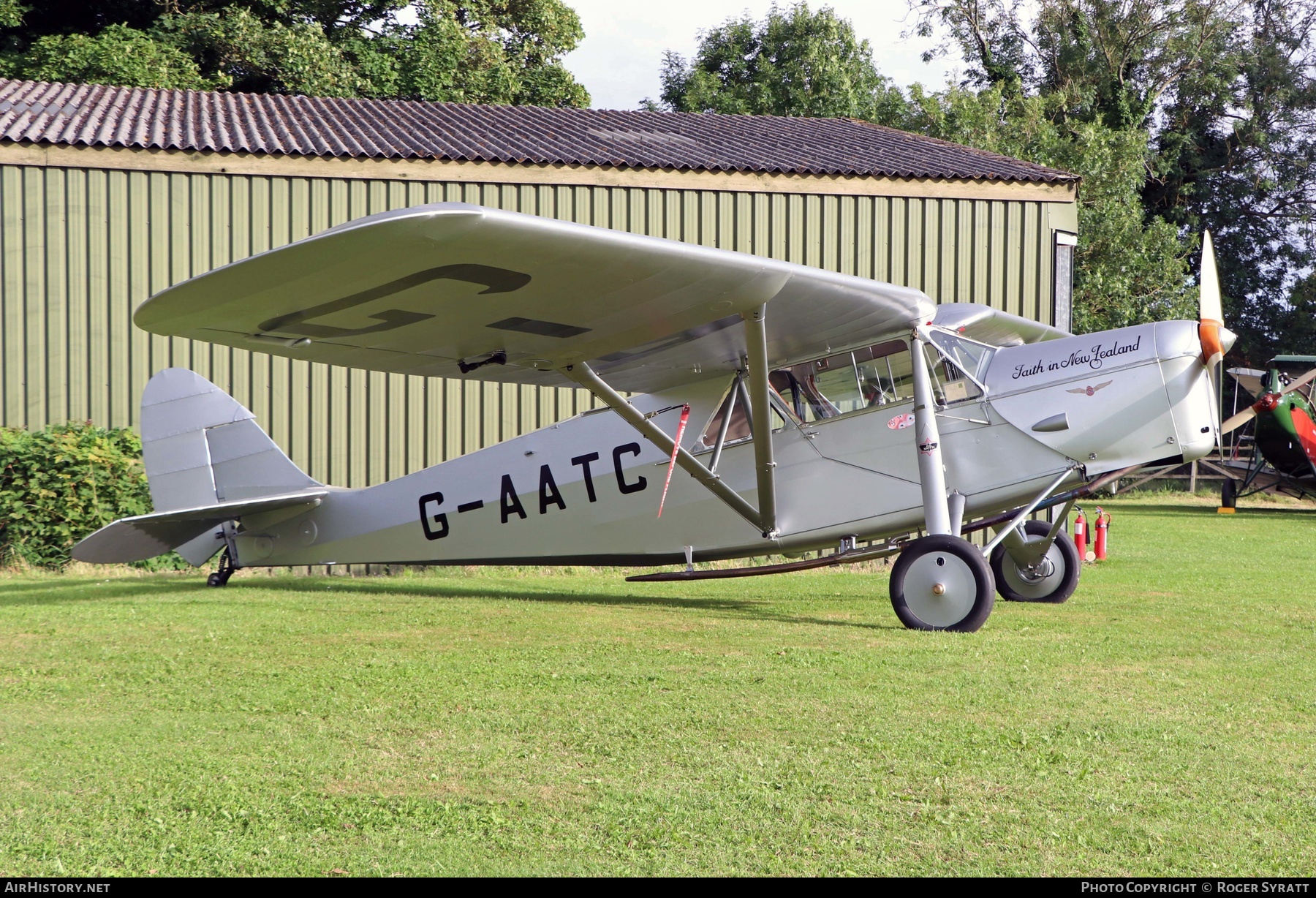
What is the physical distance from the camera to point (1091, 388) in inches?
304

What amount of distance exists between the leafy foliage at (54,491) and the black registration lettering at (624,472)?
17.9ft

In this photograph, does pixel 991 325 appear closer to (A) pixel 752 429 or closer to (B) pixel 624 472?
(A) pixel 752 429

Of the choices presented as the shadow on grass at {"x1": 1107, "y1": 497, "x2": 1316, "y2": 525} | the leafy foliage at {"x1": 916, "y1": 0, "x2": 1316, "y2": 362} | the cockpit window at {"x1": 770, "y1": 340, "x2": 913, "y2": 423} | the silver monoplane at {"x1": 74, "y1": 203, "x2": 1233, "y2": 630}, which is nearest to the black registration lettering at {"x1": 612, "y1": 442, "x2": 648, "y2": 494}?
the silver monoplane at {"x1": 74, "y1": 203, "x2": 1233, "y2": 630}

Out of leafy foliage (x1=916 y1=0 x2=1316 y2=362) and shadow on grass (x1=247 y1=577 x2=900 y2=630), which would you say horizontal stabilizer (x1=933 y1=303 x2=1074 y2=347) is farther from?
leafy foliage (x1=916 y1=0 x2=1316 y2=362)

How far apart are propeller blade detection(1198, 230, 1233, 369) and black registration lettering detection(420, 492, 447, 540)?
20.1 feet

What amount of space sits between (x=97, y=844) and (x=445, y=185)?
32.4ft

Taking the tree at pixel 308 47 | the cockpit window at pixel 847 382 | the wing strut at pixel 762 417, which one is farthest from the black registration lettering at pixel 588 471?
the tree at pixel 308 47

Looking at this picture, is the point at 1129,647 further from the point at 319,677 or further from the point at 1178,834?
the point at 319,677

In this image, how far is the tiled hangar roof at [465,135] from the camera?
1232 cm

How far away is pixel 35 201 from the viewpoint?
11.7 metres

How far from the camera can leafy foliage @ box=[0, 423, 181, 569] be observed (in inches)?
432

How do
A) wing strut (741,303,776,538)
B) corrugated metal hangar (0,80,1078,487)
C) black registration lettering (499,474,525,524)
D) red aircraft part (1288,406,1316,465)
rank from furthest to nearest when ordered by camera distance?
red aircraft part (1288,406,1316,465) < corrugated metal hangar (0,80,1078,487) < black registration lettering (499,474,525,524) < wing strut (741,303,776,538)

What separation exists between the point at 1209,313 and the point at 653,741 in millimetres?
5147
